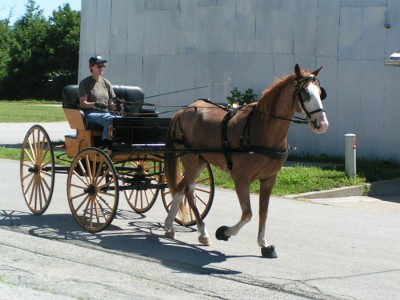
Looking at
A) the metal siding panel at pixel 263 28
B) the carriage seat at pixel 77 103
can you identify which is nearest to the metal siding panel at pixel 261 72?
the metal siding panel at pixel 263 28

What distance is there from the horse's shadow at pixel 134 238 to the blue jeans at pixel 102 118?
1.28 meters

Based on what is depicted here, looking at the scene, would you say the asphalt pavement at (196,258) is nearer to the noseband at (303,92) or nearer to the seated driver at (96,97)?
the seated driver at (96,97)

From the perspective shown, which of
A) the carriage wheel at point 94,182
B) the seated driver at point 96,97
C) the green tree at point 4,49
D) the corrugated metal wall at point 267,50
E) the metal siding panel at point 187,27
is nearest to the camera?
the carriage wheel at point 94,182

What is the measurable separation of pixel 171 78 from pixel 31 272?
15.4m

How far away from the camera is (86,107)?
11289 millimetres

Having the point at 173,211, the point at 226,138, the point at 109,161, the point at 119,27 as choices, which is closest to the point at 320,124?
the point at 226,138

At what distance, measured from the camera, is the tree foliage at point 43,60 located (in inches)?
2520

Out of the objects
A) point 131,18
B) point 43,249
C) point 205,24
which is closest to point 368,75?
point 205,24

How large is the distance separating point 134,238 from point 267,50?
12.0 meters

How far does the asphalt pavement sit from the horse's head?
61.1 inches

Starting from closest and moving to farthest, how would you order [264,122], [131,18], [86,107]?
[264,122], [86,107], [131,18]

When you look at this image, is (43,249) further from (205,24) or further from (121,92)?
(205,24)

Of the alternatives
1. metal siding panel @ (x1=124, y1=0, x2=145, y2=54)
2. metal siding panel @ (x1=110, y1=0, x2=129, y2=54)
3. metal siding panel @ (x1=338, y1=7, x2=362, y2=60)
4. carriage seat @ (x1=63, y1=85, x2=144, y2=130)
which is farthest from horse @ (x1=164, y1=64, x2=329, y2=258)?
metal siding panel @ (x1=110, y1=0, x2=129, y2=54)

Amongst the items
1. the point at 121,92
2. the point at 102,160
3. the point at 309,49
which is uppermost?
the point at 309,49
